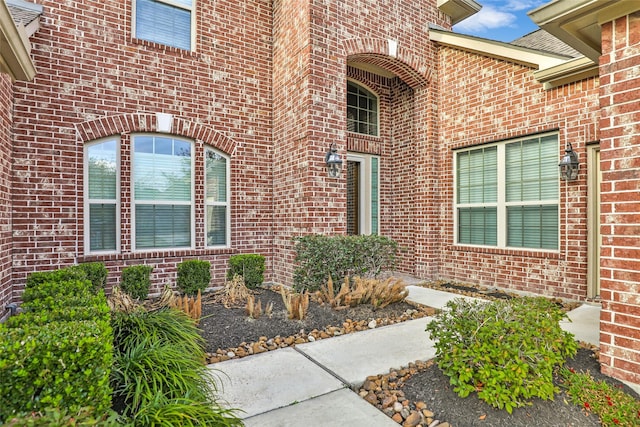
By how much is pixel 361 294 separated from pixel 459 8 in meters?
7.04

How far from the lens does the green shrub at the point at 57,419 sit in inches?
51.1

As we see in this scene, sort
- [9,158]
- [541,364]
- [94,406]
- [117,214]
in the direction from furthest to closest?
[117,214]
[9,158]
[541,364]
[94,406]

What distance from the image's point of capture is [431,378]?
2.61 meters

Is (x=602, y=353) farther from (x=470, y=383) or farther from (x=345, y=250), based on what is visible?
(x=345, y=250)

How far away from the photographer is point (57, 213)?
499cm

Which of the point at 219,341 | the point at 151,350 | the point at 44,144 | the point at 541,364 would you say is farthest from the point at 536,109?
the point at 44,144

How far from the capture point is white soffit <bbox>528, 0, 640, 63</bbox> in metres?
2.50

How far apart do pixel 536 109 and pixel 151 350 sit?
253 inches

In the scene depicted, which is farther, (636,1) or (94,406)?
(636,1)

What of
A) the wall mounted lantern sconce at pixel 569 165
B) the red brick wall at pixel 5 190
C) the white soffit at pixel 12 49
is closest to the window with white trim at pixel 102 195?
the red brick wall at pixel 5 190

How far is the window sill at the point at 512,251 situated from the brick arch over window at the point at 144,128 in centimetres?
486

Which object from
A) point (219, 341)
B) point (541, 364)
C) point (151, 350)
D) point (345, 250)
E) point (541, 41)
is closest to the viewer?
point (541, 364)

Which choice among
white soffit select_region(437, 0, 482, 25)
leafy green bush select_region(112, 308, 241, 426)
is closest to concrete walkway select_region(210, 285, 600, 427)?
leafy green bush select_region(112, 308, 241, 426)

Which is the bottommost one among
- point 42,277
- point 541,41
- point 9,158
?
point 42,277
